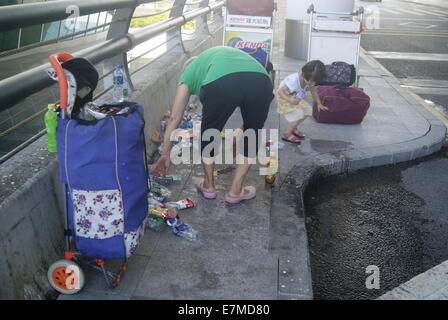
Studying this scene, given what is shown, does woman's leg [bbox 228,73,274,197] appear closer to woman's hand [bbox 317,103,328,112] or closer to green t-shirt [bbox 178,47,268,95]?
green t-shirt [bbox 178,47,268,95]

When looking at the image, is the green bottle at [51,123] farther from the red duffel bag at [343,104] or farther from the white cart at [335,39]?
the white cart at [335,39]

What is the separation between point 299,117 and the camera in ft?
18.2

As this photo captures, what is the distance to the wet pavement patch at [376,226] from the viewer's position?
337 cm

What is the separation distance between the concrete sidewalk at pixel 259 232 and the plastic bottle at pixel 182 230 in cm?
6

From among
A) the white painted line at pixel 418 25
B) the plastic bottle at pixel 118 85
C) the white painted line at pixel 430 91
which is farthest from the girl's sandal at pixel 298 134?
the white painted line at pixel 418 25

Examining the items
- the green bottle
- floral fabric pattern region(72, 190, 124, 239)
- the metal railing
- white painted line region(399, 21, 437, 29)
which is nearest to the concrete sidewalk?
floral fabric pattern region(72, 190, 124, 239)

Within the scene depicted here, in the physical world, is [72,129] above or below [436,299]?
above

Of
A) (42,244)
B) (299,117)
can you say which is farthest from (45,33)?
(42,244)

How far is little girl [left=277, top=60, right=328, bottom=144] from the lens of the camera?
4.76 metres

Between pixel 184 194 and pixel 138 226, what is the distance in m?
1.35

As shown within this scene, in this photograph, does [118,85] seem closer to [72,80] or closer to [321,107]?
[72,80]

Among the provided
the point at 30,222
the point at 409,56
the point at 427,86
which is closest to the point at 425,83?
the point at 427,86

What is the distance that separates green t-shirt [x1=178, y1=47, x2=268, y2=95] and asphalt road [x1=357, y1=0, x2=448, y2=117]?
18.1 feet
